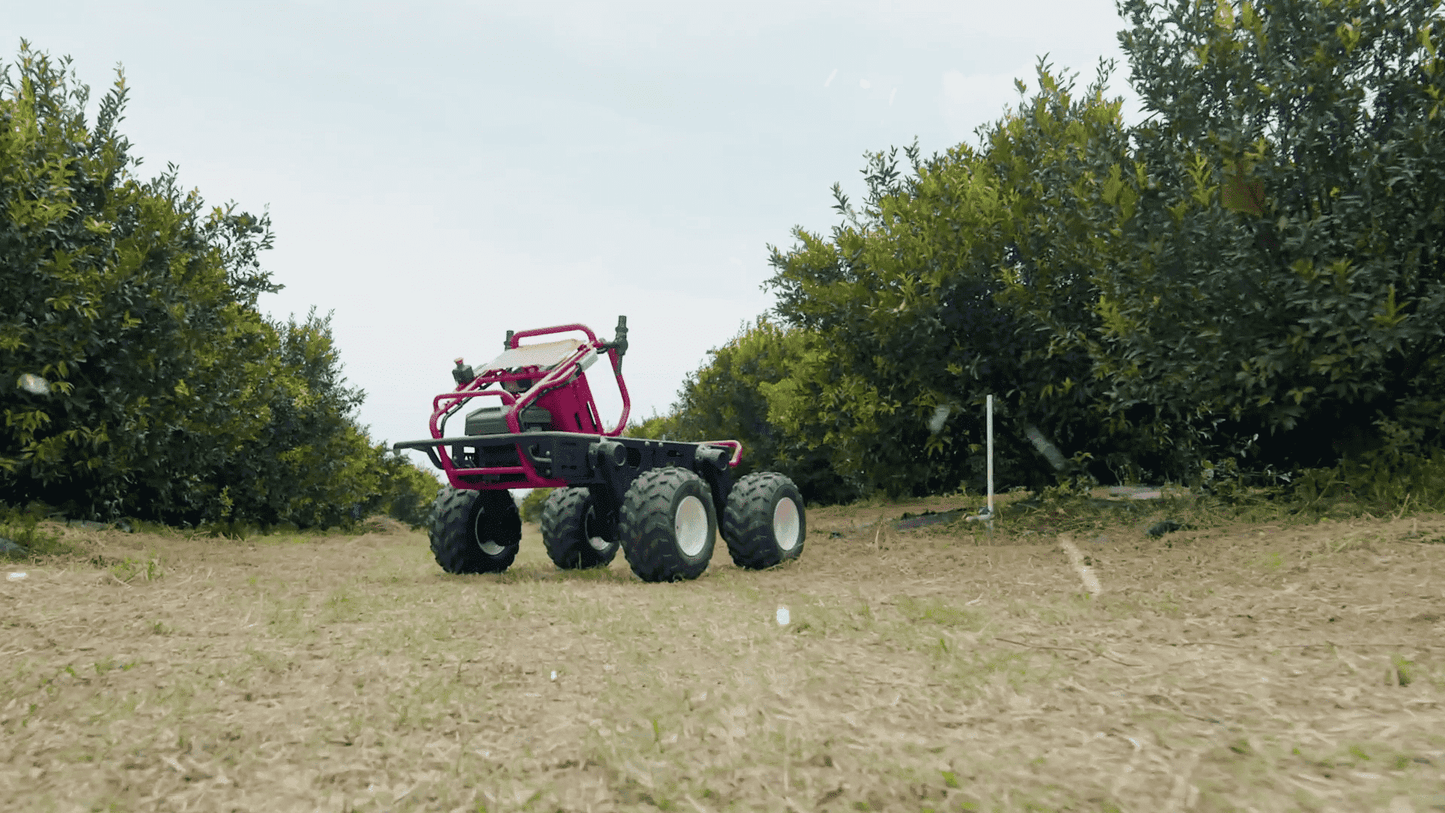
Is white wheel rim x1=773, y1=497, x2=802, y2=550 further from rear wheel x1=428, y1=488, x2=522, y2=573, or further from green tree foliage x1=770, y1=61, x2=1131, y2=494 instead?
green tree foliage x1=770, y1=61, x2=1131, y2=494

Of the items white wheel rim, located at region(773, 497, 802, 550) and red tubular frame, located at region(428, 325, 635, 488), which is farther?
white wheel rim, located at region(773, 497, 802, 550)

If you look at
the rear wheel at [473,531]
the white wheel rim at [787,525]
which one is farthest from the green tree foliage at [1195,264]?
the rear wheel at [473,531]

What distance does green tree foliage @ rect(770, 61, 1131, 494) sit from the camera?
38.3 feet

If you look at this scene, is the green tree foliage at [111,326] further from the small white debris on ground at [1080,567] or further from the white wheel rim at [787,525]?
the small white debris on ground at [1080,567]

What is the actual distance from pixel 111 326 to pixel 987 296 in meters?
11.2

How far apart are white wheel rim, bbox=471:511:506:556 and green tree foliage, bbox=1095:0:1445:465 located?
Answer: 22.7 feet

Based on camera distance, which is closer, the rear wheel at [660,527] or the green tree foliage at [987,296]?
the rear wheel at [660,527]

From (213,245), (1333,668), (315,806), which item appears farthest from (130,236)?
(1333,668)

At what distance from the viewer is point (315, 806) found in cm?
302

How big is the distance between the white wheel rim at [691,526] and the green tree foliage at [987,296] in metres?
5.51

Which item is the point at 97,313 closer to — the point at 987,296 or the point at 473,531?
the point at 473,531

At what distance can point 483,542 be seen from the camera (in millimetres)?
9086

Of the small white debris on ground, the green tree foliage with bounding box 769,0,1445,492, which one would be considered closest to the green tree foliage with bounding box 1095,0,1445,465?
the green tree foliage with bounding box 769,0,1445,492

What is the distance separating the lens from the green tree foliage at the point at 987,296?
1166 cm
